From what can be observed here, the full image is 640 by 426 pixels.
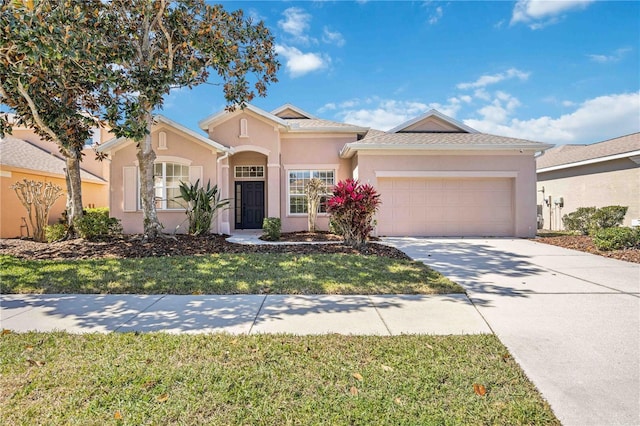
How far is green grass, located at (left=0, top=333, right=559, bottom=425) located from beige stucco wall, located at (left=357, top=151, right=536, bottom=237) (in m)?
9.63

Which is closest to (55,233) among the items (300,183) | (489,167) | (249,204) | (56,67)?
(56,67)

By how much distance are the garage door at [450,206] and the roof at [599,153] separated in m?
5.36

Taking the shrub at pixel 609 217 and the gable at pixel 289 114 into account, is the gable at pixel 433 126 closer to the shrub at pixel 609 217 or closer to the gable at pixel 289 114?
the gable at pixel 289 114

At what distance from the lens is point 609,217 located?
11.4m

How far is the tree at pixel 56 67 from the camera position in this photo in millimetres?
6086

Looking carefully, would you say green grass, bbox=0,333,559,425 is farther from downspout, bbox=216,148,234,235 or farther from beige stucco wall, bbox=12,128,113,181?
beige stucco wall, bbox=12,128,113,181

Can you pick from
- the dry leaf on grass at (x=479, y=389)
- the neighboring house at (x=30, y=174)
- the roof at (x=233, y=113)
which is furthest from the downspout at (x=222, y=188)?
the dry leaf on grass at (x=479, y=389)

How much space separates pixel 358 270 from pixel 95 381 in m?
4.62

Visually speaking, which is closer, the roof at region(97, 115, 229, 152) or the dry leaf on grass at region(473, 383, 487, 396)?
the dry leaf on grass at region(473, 383, 487, 396)

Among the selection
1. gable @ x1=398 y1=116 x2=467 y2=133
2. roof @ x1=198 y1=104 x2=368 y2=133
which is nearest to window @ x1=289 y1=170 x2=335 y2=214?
roof @ x1=198 y1=104 x2=368 y2=133

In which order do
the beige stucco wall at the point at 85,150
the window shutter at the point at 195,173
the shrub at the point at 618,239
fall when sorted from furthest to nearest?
the beige stucco wall at the point at 85,150
the window shutter at the point at 195,173
the shrub at the point at 618,239

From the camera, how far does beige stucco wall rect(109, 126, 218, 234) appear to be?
12195 mm

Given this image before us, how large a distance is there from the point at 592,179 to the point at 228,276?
1760 centimetres

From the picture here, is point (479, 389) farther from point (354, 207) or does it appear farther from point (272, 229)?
point (272, 229)
